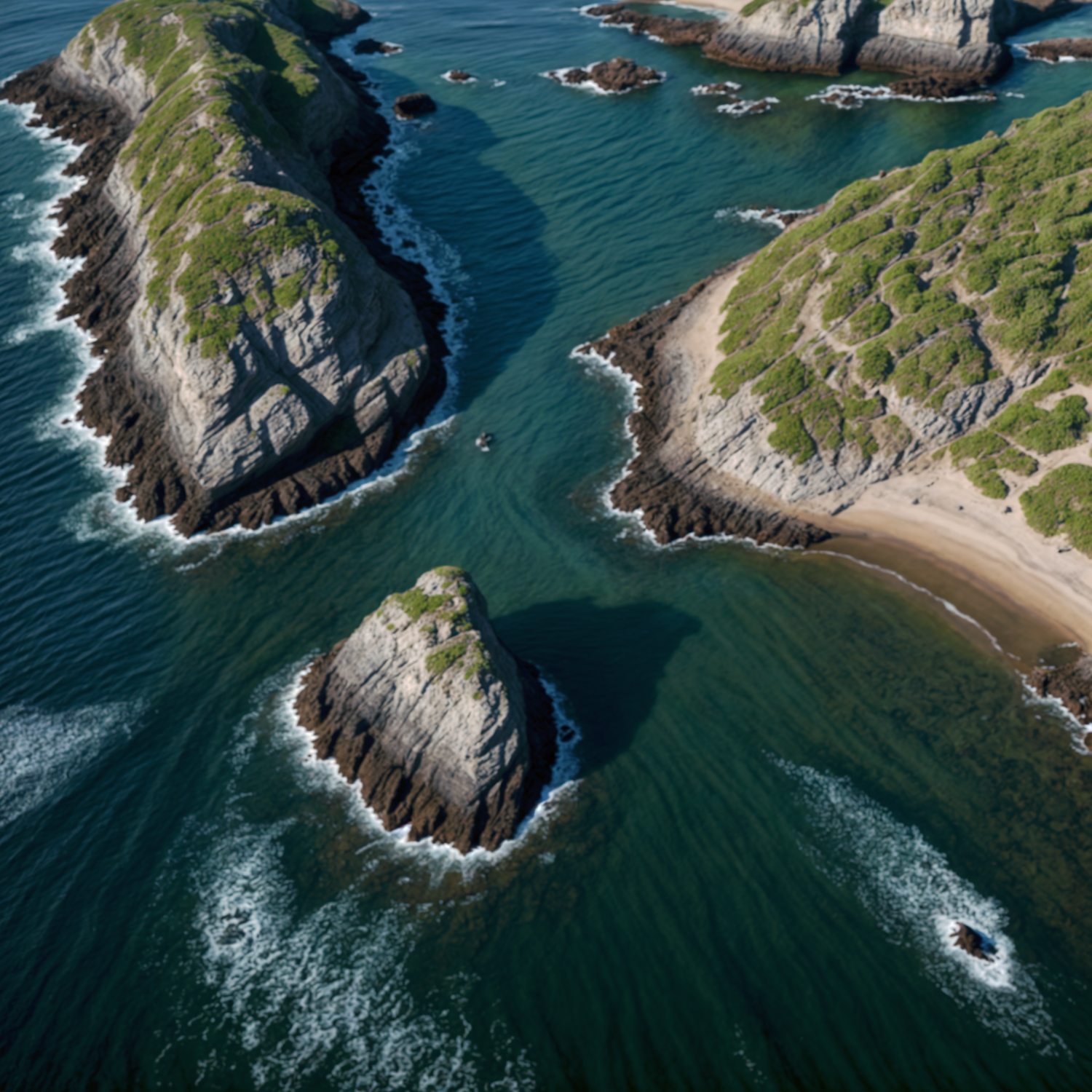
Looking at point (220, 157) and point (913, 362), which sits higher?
point (220, 157)

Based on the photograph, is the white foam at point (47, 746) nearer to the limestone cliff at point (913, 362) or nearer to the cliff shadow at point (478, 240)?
the limestone cliff at point (913, 362)

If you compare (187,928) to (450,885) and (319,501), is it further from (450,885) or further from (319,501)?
(319,501)

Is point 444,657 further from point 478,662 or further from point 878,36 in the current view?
point 878,36

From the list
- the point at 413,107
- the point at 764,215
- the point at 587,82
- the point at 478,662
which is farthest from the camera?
the point at 587,82

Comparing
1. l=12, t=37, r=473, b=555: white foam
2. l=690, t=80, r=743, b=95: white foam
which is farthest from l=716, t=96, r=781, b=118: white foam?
l=12, t=37, r=473, b=555: white foam

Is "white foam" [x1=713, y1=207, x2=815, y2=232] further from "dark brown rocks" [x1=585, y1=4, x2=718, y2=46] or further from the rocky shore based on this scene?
"dark brown rocks" [x1=585, y1=4, x2=718, y2=46]

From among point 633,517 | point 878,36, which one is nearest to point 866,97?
point 878,36

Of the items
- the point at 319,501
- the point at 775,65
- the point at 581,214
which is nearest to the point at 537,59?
the point at 775,65
